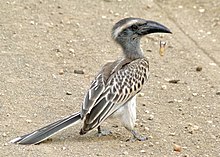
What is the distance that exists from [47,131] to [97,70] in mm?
2325

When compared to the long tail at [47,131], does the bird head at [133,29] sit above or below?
above

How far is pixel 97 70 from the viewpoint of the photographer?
9492 millimetres

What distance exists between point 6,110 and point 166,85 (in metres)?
2.04

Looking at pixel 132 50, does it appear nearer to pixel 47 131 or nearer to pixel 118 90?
pixel 118 90

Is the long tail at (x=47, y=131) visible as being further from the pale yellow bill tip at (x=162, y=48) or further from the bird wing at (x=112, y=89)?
the pale yellow bill tip at (x=162, y=48)

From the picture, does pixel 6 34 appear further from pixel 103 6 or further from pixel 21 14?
pixel 103 6

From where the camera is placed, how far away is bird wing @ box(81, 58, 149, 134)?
730 centimetres

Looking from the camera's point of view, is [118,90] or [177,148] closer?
[177,148]

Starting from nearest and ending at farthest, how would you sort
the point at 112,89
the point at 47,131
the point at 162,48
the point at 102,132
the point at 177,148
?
the point at 47,131 < the point at 177,148 < the point at 112,89 < the point at 102,132 < the point at 162,48

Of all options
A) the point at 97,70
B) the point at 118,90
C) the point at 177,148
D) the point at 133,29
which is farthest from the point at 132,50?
the point at 97,70

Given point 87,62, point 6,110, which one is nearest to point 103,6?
point 87,62

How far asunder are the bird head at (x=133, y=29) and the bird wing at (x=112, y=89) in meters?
0.21

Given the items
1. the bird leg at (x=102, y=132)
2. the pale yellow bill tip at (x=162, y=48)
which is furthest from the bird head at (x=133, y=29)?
the pale yellow bill tip at (x=162, y=48)

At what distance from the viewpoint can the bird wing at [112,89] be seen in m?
7.30
